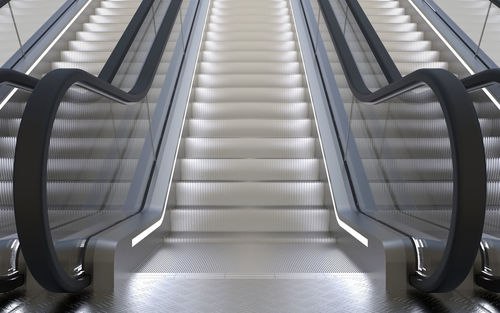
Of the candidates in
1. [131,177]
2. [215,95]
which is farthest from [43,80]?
[215,95]

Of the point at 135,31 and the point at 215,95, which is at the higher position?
the point at 135,31

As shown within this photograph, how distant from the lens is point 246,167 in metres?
4.81

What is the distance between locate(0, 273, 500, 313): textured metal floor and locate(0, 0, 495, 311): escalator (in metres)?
0.02

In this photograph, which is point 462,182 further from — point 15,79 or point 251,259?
point 15,79

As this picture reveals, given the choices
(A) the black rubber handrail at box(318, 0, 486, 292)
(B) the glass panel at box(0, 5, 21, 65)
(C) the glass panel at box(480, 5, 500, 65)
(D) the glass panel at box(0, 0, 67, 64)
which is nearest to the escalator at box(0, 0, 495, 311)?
(A) the black rubber handrail at box(318, 0, 486, 292)

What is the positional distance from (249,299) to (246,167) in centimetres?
236

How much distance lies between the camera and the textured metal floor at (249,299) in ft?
7.75

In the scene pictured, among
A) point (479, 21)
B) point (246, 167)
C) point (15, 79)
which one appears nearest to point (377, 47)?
point (246, 167)

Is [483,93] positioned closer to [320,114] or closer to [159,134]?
[320,114]

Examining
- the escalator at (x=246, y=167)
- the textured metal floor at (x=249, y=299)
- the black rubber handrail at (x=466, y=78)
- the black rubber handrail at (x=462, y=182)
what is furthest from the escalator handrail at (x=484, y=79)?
the textured metal floor at (x=249, y=299)

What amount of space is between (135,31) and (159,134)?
86 cm

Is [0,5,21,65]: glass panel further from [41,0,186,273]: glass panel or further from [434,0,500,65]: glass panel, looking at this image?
[434,0,500,65]: glass panel

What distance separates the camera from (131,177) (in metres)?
3.70

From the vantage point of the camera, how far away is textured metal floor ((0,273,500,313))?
7.75ft
